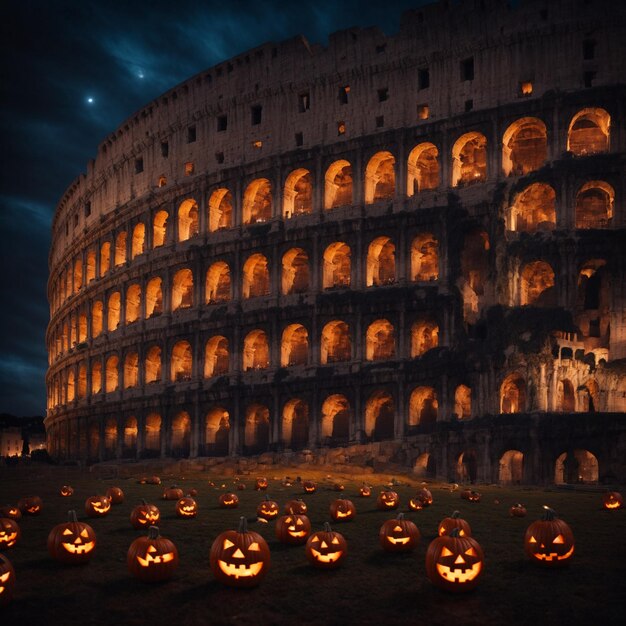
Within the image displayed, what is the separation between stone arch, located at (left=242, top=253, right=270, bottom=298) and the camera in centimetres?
4650

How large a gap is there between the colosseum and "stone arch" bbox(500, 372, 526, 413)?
0.14m

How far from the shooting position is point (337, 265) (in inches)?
1799

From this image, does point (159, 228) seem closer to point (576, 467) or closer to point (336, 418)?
point (336, 418)

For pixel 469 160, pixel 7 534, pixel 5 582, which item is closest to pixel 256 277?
pixel 469 160

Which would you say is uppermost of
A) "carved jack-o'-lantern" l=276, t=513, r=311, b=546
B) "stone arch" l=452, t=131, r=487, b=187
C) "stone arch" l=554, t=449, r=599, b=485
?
"stone arch" l=452, t=131, r=487, b=187

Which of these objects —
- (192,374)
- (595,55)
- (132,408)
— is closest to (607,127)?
(595,55)

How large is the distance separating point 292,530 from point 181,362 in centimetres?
3874

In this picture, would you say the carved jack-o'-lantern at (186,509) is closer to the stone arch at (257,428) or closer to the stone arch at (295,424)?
the stone arch at (295,424)

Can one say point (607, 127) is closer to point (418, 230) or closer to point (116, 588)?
point (418, 230)

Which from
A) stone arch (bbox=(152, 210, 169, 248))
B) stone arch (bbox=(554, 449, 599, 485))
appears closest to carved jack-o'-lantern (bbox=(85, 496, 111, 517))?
stone arch (bbox=(554, 449, 599, 485))

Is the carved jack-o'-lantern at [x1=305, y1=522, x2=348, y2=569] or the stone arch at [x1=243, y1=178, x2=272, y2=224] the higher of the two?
the stone arch at [x1=243, y1=178, x2=272, y2=224]

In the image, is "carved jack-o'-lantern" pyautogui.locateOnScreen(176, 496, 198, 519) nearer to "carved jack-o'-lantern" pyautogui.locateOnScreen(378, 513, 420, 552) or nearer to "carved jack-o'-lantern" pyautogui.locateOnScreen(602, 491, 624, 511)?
"carved jack-o'-lantern" pyautogui.locateOnScreen(378, 513, 420, 552)

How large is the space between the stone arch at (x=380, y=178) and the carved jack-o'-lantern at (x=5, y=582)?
3579 centimetres

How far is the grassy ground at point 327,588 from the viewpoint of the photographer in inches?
330
